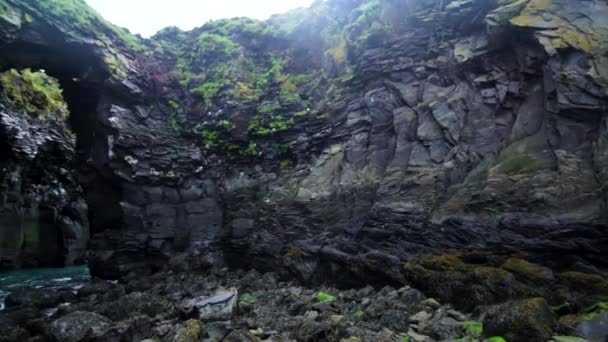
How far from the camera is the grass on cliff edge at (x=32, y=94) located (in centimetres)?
3447

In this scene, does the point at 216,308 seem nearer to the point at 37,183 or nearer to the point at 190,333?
the point at 190,333

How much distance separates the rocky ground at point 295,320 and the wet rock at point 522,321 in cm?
2

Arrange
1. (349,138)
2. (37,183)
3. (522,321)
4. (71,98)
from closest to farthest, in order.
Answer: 1. (522,321)
2. (349,138)
3. (71,98)
4. (37,183)

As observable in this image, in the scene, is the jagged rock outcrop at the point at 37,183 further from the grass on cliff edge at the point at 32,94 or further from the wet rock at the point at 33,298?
the wet rock at the point at 33,298

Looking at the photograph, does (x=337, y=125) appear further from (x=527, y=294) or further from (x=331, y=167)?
(x=527, y=294)

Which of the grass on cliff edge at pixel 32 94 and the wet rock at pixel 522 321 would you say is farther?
the grass on cliff edge at pixel 32 94

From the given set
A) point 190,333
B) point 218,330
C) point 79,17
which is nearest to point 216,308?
point 218,330

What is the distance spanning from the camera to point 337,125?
20797 millimetres

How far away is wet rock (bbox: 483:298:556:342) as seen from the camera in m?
6.76

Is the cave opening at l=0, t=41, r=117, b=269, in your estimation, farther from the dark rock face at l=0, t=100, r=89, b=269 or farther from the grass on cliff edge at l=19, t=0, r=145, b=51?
the grass on cliff edge at l=19, t=0, r=145, b=51

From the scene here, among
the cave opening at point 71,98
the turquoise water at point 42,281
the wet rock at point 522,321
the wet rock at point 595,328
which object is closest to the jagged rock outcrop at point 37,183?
the cave opening at point 71,98

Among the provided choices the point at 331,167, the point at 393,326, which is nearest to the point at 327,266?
the point at 331,167

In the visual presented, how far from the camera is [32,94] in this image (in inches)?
1455

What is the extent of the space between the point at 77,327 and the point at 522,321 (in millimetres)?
10275
